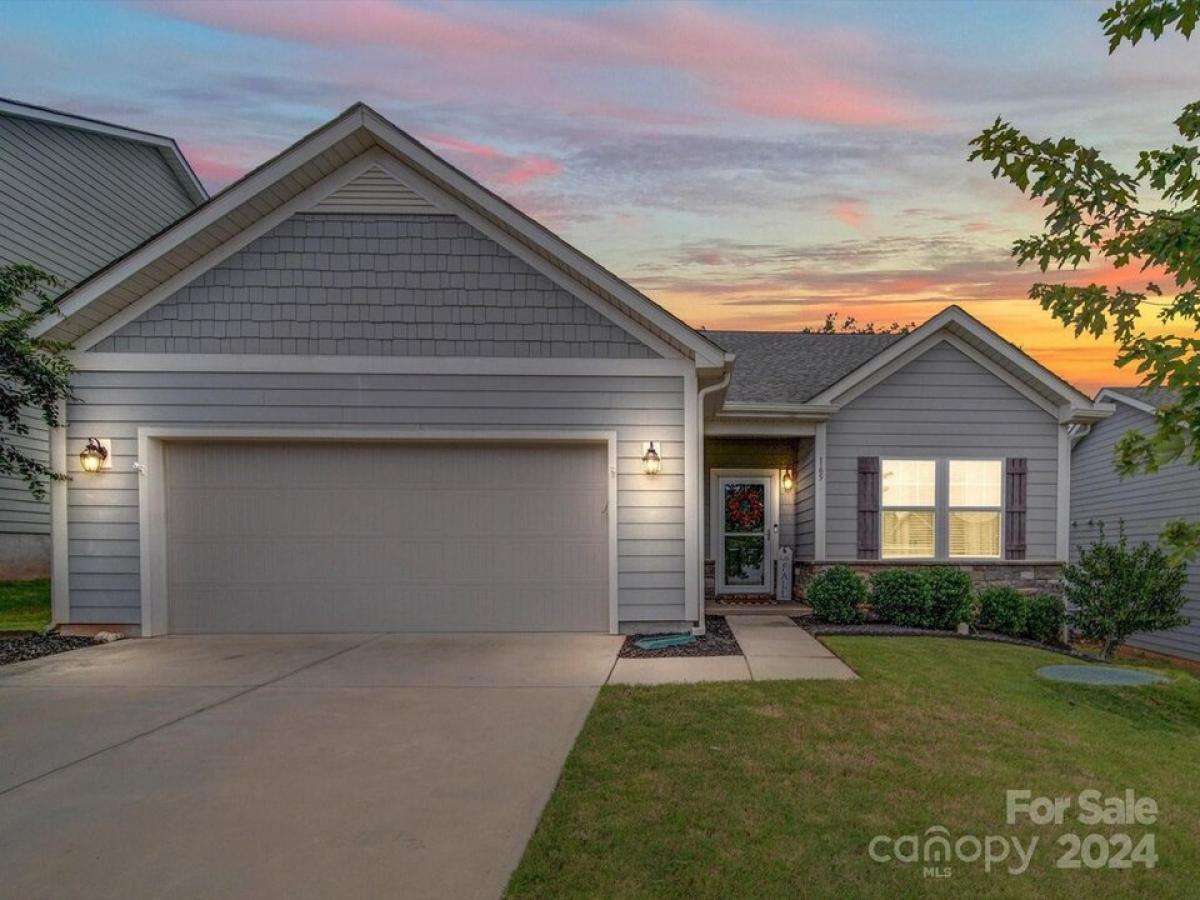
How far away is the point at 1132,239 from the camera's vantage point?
3.15 meters

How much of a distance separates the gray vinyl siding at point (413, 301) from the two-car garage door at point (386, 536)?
1.14 m

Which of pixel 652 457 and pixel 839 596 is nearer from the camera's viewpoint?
pixel 652 457

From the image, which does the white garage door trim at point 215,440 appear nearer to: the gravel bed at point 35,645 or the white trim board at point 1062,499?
the gravel bed at point 35,645

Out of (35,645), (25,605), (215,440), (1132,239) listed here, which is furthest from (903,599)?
(25,605)

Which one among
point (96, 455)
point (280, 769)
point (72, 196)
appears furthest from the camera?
point (72, 196)

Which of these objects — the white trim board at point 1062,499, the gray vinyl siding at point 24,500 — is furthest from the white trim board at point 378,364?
the white trim board at point 1062,499

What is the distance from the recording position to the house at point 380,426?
26.2 feet

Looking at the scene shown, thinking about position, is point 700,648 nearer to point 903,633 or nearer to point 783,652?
point 783,652

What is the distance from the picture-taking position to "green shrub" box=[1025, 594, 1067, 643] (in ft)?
31.3

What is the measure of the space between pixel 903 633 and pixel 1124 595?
3337 mm

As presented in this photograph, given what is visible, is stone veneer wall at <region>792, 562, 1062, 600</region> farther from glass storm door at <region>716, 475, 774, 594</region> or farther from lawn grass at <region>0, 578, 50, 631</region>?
lawn grass at <region>0, 578, 50, 631</region>

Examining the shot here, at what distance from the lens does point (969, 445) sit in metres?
10.5

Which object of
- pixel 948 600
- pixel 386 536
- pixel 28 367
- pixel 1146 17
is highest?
pixel 1146 17

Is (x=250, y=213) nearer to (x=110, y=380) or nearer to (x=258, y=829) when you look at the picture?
(x=110, y=380)
